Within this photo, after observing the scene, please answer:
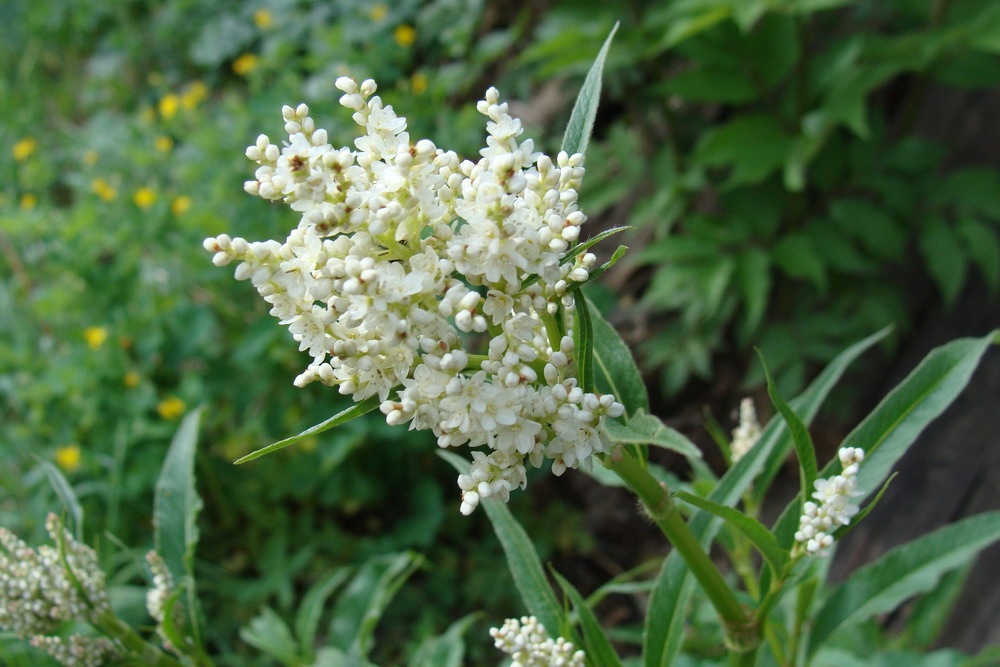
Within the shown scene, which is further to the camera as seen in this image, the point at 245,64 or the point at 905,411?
the point at 245,64

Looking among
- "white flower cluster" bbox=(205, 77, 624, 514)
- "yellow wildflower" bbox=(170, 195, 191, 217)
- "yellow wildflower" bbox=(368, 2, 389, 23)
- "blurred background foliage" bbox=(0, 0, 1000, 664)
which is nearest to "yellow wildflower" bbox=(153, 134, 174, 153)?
"blurred background foliage" bbox=(0, 0, 1000, 664)

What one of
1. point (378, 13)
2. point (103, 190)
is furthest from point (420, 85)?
point (103, 190)

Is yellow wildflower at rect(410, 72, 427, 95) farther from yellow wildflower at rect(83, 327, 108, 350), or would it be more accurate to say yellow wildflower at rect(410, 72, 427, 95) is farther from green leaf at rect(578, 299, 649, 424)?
green leaf at rect(578, 299, 649, 424)

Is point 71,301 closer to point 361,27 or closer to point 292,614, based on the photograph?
point 292,614

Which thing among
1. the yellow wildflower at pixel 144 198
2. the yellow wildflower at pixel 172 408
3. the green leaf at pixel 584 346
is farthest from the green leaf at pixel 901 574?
the yellow wildflower at pixel 144 198

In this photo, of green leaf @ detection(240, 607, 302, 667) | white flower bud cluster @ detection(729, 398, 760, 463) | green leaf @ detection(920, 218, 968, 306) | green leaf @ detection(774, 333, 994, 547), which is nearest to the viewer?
green leaf @ detection(774, 333, 994, 547)

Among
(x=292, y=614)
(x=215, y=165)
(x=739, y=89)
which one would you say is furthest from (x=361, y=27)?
(x=292, y=614)

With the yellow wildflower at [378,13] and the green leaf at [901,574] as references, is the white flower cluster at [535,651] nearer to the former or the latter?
the green leaf at [901,574]

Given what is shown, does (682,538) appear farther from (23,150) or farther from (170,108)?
(23,150)
